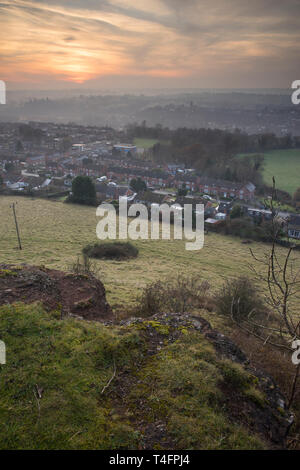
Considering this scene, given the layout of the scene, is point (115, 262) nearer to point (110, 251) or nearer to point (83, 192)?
point (110, 251)

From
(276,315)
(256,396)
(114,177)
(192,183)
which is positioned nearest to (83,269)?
(276,315)

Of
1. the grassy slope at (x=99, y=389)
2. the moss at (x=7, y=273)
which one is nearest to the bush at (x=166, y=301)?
the grassy slope at (x=99, y=389)

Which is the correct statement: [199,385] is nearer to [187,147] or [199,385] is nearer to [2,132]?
[187,147]

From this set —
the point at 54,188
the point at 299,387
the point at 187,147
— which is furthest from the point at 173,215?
the point at 187,147

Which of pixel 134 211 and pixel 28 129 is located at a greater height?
pixel 28 129

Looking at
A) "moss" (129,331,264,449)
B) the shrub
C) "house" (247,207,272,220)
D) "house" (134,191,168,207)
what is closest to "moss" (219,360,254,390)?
"moss" (129,331,264,449)

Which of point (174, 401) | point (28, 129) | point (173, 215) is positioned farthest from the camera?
point (28, 129)
